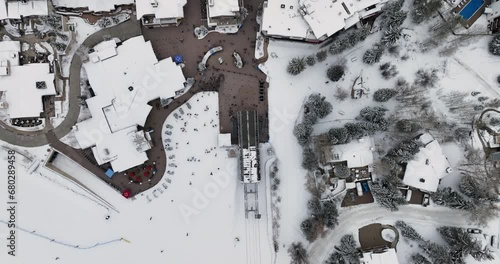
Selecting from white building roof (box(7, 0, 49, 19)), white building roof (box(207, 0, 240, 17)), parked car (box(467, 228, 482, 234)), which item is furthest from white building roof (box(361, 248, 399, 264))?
white building roof (box(7, 0, 49, 19))

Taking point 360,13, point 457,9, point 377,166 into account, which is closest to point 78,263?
point 377,166

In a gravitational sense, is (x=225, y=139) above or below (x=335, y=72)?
below

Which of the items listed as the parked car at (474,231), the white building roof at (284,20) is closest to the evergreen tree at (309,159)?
the white building roof at (284,20)

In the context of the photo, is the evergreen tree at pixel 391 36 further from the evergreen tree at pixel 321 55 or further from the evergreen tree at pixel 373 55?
the evergreen tree at pixel 321 55

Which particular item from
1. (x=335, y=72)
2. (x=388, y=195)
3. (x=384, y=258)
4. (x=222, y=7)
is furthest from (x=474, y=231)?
(x=222, y=7)

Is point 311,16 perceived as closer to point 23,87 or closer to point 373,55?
point 373,55

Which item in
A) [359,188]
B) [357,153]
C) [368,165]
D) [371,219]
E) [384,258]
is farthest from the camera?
[371,219]

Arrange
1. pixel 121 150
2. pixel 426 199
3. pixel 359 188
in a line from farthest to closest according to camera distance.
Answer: pixel 359 188 → pixel 426 199 → pixel 121 150
